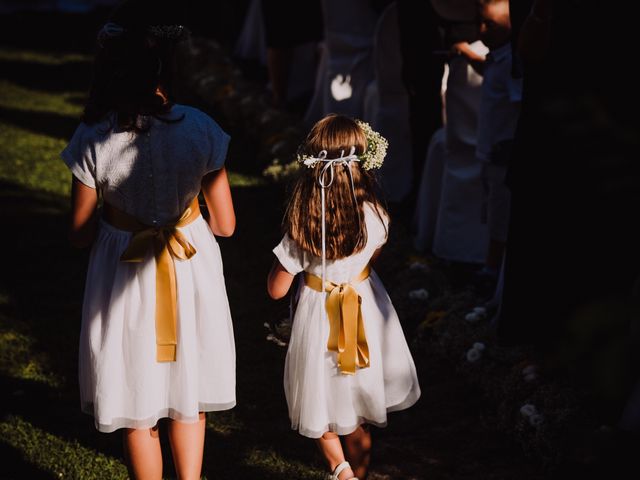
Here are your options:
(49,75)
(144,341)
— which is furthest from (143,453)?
(49,75)

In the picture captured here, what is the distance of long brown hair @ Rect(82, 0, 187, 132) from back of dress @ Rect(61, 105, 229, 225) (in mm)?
35

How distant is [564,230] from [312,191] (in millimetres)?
1396

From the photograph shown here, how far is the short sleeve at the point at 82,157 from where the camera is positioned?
299 cm

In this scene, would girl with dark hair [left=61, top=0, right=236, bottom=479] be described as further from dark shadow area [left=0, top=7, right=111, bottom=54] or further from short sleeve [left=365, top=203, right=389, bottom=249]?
dark shadow area [left=0, top=7, right=111, bottom=54]

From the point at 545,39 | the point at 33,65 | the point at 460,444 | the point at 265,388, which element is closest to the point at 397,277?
the point at 265,388

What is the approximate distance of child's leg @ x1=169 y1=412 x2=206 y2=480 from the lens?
3.24m

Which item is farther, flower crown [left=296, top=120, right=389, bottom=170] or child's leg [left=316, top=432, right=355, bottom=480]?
child's leg [left=316, top=432, right=355, bottom=480]

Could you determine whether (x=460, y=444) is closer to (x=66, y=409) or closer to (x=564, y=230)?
(x=564, y=230)

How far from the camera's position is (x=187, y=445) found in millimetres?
3268

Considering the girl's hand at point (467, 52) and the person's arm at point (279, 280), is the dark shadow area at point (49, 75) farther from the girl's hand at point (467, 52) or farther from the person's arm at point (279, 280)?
the person's arm at point (279, 280)

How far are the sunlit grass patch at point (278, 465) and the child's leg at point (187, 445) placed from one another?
571 millimetres

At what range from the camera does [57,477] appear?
3.81 metres

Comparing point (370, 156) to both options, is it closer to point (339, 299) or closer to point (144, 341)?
point (339, 299)

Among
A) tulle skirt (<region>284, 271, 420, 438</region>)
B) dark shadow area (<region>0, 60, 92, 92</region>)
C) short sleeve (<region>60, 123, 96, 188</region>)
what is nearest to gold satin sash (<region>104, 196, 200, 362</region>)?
short sleeve (<region>60, 123, 96, 188</region>)
